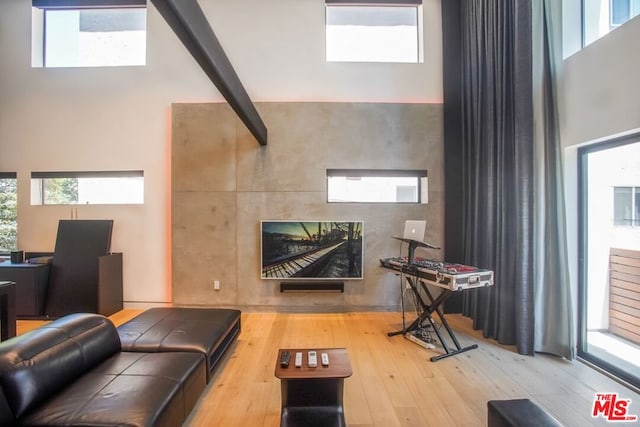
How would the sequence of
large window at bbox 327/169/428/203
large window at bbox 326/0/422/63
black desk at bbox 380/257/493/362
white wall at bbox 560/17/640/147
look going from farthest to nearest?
large window at bbox 326/0/422/63 → large window at bbox 327/169/428/203 → black desk at bbox 380/257/493/362 → white wall at bbox 560/17/640/147

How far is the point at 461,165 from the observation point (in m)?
4.05

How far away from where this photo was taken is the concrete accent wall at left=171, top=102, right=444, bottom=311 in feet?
13.5

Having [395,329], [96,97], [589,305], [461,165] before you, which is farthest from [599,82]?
[96,97]

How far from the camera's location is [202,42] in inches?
75.3

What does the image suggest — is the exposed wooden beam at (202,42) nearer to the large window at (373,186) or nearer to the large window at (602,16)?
the large window at (373,186)

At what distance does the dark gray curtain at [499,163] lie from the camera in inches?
113

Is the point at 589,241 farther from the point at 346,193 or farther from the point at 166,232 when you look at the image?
the point at 166,232

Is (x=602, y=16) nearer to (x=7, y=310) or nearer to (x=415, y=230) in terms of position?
(x=415, y=230)

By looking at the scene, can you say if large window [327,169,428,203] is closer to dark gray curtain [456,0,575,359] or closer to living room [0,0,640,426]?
living room [0,0,640,426]

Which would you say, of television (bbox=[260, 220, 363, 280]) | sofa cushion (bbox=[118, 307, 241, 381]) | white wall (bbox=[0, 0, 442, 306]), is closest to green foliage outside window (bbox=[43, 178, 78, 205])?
white wall (bbox=[0, 0, 442, 306])

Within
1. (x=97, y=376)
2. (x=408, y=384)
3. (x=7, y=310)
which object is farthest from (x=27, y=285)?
(x=408, y=384)

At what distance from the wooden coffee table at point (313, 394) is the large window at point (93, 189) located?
3.79 meters

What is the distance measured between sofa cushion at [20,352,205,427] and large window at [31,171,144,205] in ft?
9.83

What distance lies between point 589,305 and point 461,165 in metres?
2.12
